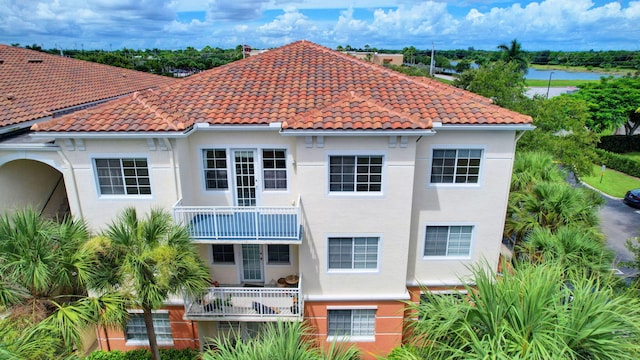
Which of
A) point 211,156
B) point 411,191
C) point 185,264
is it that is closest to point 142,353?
point 185,264

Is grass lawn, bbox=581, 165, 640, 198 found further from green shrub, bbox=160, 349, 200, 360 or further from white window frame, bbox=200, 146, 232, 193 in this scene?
green shrub, bbox=160, 349, 200, 360

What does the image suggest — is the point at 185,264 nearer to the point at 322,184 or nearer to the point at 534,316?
the point at 322,184

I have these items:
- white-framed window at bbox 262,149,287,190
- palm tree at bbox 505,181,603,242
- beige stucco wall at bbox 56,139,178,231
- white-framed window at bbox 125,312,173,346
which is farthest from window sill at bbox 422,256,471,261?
white-framed window at bbox 125,312,173,346

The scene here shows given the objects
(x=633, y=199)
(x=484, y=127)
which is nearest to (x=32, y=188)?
(x=484, y=127)

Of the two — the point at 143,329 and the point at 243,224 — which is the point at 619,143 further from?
the point at 143,329

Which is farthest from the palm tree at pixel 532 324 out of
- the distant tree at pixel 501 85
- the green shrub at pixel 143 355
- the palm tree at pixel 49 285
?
the distant tree at pixel 501 85
